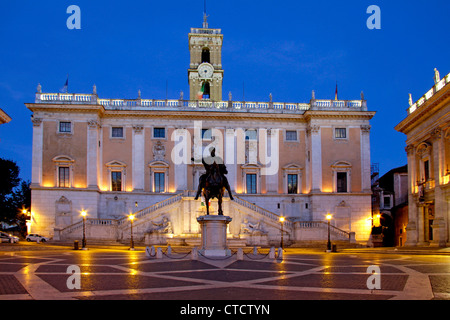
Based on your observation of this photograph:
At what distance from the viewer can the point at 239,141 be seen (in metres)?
59.4

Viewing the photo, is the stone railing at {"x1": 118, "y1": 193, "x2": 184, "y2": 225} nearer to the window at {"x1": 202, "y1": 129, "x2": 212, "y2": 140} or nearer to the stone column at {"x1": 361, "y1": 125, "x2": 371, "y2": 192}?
the window at {"x1": 202, "y1": 129, "x2": 212, "y2": 140}

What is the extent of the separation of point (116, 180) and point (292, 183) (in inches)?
827

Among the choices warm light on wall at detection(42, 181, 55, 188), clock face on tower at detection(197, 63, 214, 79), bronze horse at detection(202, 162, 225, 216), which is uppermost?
clock face on tower at detection(197, 63, 214, 79)

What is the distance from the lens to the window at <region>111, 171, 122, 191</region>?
57.8m

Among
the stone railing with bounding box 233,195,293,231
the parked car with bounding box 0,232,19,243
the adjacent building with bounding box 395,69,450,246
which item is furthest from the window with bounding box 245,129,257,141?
the parked car with bounding box 0,232,19,243

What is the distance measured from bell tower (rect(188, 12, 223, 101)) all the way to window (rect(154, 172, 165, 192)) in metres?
14.7

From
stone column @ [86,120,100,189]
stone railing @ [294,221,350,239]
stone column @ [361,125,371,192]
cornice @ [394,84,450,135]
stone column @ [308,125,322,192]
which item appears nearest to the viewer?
cornice @ [394,84,450,135]

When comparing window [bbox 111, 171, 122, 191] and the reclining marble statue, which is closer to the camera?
the reclining marble statue

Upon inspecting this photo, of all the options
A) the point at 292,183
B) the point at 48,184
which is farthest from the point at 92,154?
the point at 292,183

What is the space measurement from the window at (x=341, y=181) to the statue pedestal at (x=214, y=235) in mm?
34697

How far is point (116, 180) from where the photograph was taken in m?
58.0

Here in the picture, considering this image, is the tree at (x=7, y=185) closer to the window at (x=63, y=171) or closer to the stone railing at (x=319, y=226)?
the window at (x=63, y=171)
